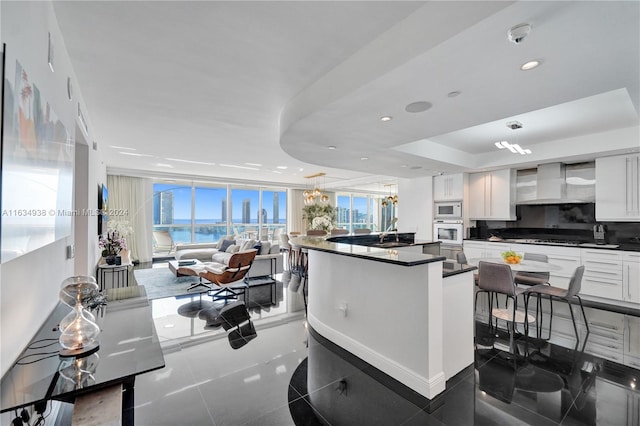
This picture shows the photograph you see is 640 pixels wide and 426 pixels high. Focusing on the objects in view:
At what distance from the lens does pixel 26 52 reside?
4.04 ft

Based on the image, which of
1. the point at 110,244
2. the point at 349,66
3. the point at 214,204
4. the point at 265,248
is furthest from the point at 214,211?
the point at 349,66

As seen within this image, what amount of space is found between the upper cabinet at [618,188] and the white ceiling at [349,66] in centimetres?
47

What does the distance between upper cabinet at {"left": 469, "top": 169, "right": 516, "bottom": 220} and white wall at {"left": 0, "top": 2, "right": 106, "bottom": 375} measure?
6.52 meters

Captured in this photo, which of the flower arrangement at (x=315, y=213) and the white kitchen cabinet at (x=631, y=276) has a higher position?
the flower arrangement at (x=315, y=213)

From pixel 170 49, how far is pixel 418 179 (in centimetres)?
588

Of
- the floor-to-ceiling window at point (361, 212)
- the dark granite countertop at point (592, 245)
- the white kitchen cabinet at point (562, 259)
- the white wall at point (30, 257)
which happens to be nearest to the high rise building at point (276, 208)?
the floor-to-ceiling window at point (361, 212)

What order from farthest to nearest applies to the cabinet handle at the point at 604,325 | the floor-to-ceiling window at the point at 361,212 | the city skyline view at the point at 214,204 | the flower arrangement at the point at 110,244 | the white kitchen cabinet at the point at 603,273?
the floor-to-ceiling window at the point at 361,212, the city skyline view at the point at 214,204, the flower arrangement at the point at 110,244, the white kitchen cabinet at the point at 603,273, the cabinet handle at the point at 604,325

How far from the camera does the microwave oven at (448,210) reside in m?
6.08

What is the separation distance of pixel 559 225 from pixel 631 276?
54.4 inches

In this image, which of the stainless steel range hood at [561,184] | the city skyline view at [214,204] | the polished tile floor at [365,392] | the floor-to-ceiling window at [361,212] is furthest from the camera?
the floor-to-ceiling window at [361,212]

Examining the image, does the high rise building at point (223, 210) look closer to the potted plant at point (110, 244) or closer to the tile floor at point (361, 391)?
the potted plant at point (110, 244)

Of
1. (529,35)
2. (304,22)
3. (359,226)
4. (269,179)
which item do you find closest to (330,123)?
(304,22)

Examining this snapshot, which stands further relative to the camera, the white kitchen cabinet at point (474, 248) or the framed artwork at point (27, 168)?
the white kitchen cabinet at point (474, 248)

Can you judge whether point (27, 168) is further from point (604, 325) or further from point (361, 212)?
point (361, 212)
